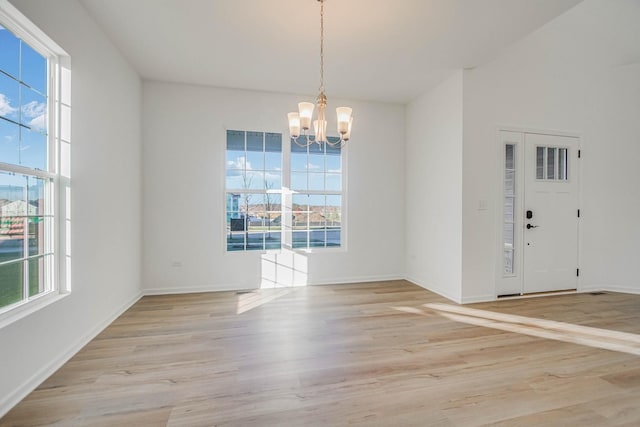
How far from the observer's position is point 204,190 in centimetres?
416

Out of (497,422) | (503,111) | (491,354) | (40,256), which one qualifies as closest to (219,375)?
(40,256)

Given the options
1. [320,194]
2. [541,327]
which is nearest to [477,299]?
[541,327]

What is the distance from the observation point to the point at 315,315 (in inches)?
129

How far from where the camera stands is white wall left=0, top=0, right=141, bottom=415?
1.89 m

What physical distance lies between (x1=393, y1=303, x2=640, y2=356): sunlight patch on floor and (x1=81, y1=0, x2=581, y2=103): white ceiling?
2961 millimetres

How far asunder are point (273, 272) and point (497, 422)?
325cm

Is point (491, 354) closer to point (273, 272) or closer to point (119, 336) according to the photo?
point (273, 272)

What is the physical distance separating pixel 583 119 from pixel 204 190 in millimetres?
5498

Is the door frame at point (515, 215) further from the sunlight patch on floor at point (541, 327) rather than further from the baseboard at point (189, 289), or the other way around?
the baseboard at point (189, 289)

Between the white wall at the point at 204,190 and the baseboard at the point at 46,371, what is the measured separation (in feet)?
4.10

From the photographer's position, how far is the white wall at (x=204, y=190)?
4.02m

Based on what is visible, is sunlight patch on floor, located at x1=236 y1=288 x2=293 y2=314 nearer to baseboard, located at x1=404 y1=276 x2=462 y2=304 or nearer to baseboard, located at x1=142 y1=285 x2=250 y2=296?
baseboard, located at x1=142 y1=285 x2=250 y2=296

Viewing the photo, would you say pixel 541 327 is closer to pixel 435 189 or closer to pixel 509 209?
pixel 509 209

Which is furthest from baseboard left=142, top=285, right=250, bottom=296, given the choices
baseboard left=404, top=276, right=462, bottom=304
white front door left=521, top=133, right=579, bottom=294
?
white front door left=521, top=133, right=579, bottom=294
